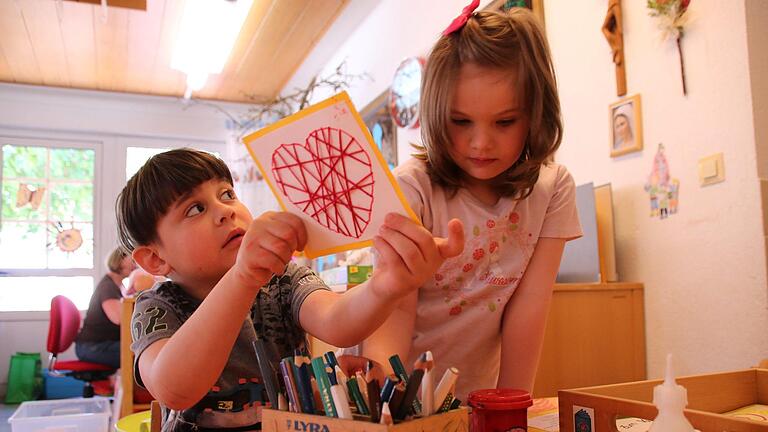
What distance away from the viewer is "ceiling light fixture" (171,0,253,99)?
143 inches

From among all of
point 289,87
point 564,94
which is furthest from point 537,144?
point 289,87

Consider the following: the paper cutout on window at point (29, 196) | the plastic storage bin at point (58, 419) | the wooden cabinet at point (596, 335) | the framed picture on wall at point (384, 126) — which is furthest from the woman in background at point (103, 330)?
the wooden cabinet at point (596, 335)

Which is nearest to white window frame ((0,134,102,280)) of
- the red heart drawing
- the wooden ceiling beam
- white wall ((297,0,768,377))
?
the wooden ceiling beam

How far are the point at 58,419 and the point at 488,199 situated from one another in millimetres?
1577

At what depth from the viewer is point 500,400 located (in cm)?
55

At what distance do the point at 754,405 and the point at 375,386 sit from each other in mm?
519

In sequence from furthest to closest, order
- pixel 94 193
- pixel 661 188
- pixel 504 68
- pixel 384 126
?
pixel 94 193, pixel 384 126, pixel 661 188, pixel 504 68

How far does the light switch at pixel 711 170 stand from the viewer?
5.41 feet

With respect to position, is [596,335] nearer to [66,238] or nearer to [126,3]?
[126,3]

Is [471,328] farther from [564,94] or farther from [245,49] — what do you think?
[245,49]

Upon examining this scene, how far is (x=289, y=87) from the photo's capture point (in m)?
5.33

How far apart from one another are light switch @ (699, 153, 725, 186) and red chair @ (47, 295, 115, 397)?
10.9 ft

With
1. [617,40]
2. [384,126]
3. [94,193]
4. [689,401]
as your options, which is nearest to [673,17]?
[617,40]

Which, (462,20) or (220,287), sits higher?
(462,20)
